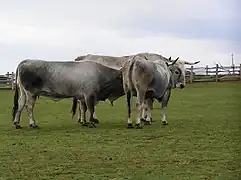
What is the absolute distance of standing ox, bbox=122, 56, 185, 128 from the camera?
1316cm

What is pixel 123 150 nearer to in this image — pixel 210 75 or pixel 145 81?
pixel 145 81

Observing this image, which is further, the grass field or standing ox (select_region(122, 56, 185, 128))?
standing ox (select_region(122, 56, 185, 128))

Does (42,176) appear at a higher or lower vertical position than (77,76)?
lower

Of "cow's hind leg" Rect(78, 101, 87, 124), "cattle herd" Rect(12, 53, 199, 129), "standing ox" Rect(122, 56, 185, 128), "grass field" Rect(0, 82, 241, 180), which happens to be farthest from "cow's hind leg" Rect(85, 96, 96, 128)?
"standing ox" Rect(122, 56, 185, 128)

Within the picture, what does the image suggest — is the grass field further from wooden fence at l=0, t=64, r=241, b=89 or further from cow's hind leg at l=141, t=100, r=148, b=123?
wooden fence at l=0, t=64, r=241, b=89

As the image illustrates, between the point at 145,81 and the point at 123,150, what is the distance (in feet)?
13.2

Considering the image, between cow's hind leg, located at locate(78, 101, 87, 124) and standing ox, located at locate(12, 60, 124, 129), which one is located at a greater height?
standing ox, located at locate(12, 60, 124, 129)

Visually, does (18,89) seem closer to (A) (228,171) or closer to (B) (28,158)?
(B) (28,158)

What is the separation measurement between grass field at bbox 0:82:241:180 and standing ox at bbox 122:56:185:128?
61cm

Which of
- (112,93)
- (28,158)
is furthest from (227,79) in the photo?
(28,158)

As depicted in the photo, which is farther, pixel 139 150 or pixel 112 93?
pixel 112 93

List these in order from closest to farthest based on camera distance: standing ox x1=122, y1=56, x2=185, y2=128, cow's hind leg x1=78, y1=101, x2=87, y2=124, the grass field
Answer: the grass field
standing ox x1=122, y1=56, x2=185, y2=128
cow's hind leg x1=78, y1=101, x2=87, y2=124

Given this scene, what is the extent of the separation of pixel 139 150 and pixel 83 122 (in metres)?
5.17

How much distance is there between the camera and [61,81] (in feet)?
45.9
